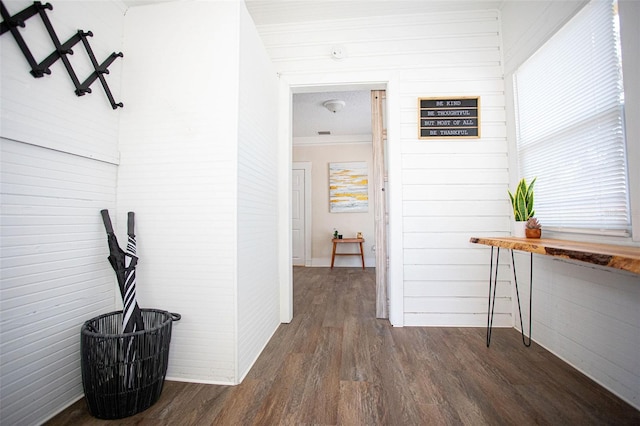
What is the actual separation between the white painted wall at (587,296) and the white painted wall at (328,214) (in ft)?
9.85

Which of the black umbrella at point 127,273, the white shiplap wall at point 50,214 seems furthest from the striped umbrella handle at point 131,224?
the white shiplap wall at point 50,214

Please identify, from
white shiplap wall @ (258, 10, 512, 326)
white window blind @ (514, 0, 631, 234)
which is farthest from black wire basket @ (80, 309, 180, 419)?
white window blind @ (514, 0, 631, 234)

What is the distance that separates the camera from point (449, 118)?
6.86 feet

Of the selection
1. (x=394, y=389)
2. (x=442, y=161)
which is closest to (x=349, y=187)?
(x=442, y=161)

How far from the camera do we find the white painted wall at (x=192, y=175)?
1.35m

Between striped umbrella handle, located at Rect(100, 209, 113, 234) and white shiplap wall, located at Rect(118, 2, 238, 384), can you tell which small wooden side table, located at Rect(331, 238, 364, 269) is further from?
striped umbrella handle, located at Rect(100, 209, 113, 234)

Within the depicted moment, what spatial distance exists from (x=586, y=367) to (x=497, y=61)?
7.22 ft

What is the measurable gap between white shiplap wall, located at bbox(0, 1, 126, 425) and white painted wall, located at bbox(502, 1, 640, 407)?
252 centimetres

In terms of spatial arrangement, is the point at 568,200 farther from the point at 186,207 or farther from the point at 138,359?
the point at 138,359

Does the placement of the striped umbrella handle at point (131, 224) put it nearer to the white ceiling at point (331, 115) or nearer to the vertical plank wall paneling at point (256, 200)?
the vertical plank wall paneling at point (256, 200)

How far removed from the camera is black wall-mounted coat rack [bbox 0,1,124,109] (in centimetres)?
98

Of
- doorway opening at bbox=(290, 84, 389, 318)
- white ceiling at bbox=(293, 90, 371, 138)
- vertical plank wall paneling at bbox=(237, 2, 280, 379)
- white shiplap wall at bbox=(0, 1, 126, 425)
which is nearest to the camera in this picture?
white shiplap wall at bbox=(0, 1, 126, 425)

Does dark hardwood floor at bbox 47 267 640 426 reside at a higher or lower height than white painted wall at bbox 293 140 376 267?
lower

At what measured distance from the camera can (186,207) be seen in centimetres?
138
